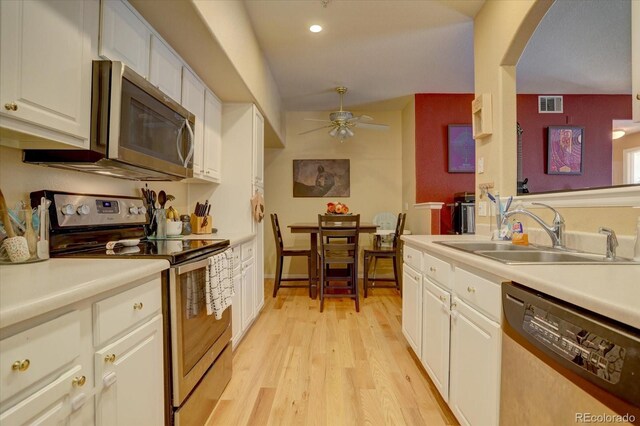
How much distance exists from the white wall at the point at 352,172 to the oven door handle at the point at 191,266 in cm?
343

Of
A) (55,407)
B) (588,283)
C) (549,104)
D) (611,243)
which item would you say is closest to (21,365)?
(55,407)

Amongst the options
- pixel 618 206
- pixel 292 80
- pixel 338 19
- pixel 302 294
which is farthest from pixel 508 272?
pixel 292 80

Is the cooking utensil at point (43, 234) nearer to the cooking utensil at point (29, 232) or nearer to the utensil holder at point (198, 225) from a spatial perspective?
the cooking utensil at point (29, 232)

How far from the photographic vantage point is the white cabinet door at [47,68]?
3.06 feet

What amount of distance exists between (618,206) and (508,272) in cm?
70

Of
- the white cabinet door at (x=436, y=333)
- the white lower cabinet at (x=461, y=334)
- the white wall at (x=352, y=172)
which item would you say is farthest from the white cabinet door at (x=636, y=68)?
the white wall at (x=352, y=172)

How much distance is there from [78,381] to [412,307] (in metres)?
1.89

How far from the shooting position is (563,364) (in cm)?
73

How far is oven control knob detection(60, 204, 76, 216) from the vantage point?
1.40 metres

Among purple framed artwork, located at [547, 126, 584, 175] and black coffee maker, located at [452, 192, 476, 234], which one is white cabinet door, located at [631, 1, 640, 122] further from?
purple framed artwork, located at [547, 126, 584, 175]

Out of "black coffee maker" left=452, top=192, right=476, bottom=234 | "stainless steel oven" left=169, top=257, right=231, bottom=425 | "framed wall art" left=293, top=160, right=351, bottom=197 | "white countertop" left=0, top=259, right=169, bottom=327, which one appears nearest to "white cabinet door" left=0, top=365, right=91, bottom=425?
"white countertop" left=0, top=259, right=169, bottom=327

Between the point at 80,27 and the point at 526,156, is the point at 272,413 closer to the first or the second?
the point at 80,27

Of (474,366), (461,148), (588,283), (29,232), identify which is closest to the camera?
(588,283)

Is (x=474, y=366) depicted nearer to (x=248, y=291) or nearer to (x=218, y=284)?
(x=218, y=284)
